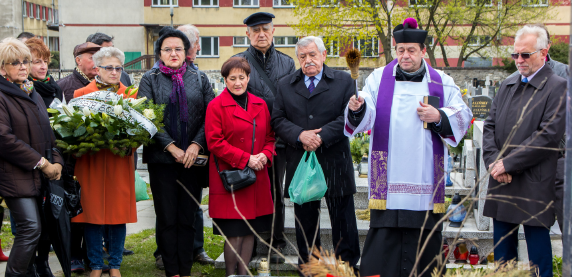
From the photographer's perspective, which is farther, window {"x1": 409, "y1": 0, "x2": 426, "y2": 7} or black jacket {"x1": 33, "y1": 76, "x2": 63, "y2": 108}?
window {"x1": 409, "y1": 0, "x2": 426, "y2": 7}

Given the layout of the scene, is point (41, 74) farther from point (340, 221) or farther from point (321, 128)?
point (340, 221)

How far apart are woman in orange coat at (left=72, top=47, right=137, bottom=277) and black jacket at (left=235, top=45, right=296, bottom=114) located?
1.09 m

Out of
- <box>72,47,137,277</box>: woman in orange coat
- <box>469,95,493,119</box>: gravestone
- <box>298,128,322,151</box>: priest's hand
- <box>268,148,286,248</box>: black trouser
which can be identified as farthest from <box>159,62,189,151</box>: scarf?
<box>469,95,493,119</box>: gravestone

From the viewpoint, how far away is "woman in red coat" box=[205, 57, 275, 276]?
4.39 metres

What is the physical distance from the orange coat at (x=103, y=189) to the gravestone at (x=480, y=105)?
919 centimetres

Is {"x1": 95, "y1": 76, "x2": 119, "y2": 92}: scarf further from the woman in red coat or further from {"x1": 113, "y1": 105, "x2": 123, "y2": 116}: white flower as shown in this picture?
the woman in red coat

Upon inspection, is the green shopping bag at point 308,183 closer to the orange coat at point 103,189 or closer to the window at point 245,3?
the orange coat at point 103,189

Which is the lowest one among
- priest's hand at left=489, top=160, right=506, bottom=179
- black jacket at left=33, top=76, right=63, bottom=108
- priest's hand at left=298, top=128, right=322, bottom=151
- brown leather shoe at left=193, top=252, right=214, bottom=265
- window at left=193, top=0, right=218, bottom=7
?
brown leather shoe at left=193, top=252, right=214, bottom=265

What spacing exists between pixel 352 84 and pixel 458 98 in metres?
1.05

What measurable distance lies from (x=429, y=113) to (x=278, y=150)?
1.68 m

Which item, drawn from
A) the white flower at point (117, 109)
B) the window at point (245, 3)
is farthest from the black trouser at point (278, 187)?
the window at point (245, 3)

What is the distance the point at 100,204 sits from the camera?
460cm

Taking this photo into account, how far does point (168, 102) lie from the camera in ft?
15.2

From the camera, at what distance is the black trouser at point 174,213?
4.63 meters
